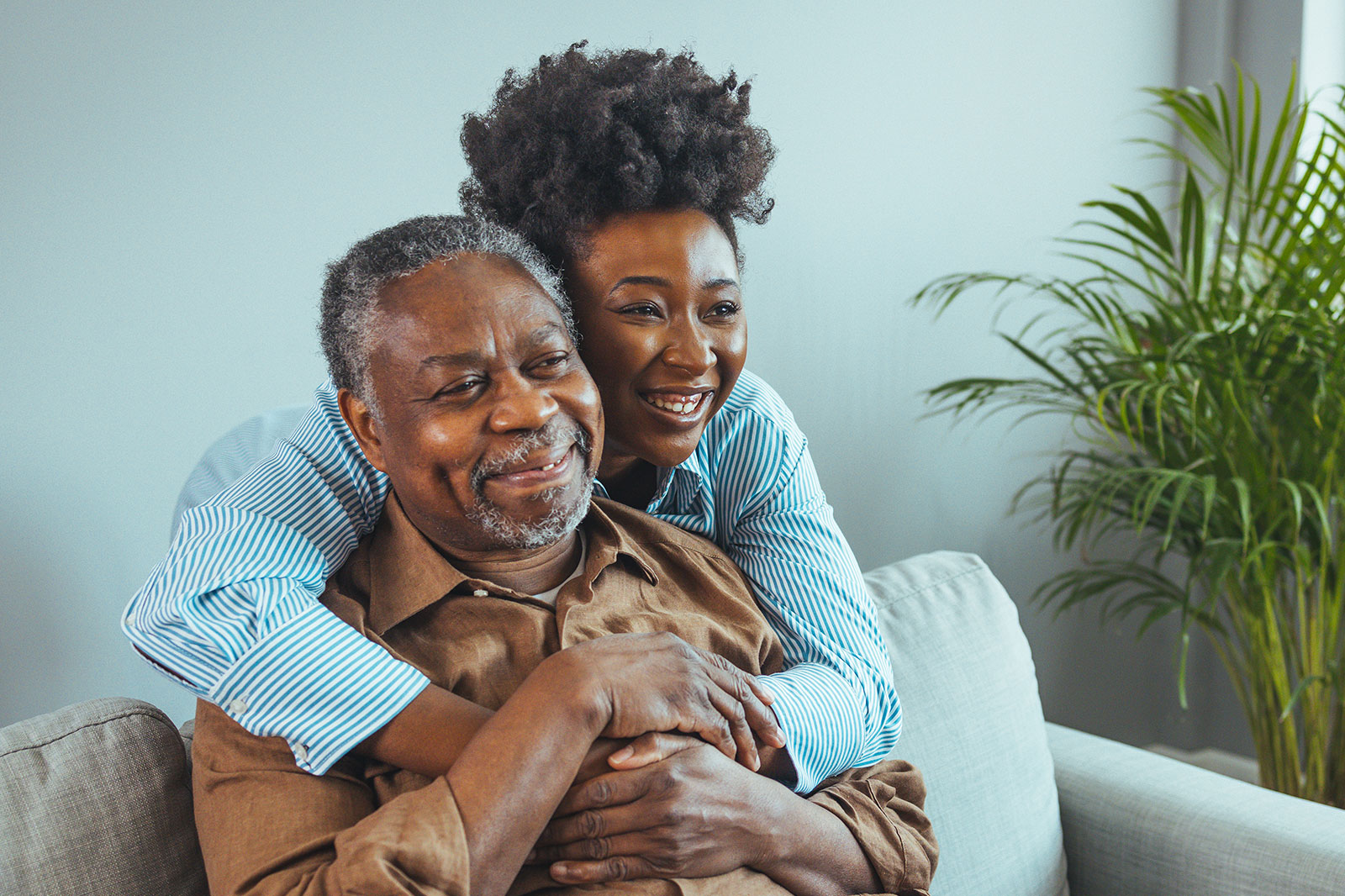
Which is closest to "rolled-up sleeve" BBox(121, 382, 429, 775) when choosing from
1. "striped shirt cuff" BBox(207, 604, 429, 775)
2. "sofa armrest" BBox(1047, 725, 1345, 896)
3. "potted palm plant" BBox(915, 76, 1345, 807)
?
A: "striped shirt cuff" BBox(207, 604, 429, 775)

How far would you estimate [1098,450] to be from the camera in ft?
9.89

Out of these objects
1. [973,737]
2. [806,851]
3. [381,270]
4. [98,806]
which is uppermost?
[381,270]

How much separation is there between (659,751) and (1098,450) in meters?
2.37

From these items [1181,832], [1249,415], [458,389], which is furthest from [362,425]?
[1249,415]

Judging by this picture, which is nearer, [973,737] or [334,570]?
[334,570]

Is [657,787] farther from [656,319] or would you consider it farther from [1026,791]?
[1026,791]

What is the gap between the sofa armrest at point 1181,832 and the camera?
1.47m

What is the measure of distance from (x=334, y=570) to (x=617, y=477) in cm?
36

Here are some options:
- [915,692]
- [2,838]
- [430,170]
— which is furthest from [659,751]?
[430,170]

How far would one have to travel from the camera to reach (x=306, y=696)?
0.90 meters

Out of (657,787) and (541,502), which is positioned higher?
(541,502)

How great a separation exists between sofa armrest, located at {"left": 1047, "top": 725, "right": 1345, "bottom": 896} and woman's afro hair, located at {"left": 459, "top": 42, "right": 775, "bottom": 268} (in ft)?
3.45

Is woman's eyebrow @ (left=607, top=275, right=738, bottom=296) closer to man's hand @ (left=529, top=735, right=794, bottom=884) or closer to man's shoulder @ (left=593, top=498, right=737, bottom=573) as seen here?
man's shoulder @ (left=593, top=498, right=737, bottom=573)

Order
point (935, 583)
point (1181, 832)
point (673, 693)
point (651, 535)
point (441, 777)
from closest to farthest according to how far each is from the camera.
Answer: point (441, 777) < point (673, 693) < point (651, 535) < point (1181, 832) < point (935, 583)
